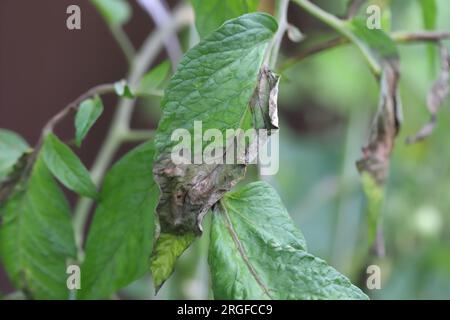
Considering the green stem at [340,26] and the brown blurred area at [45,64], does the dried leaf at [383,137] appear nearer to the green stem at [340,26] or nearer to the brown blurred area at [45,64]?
the green stem at [340,26]

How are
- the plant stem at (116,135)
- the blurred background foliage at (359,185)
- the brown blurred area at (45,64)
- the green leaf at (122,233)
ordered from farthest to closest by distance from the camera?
the brown blurred area at (45,64), the blurred background foliage at (359,185), the plant stem at (116,135), the green leaf at (122,233)

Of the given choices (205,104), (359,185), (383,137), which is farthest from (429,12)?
(359,185)

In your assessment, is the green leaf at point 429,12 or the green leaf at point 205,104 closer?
the green leaf at point 205,104

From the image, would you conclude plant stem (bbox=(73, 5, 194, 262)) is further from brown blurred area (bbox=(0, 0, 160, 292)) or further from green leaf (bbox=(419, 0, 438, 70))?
brown blurred area (bbox=(0, 0, 160, 292))

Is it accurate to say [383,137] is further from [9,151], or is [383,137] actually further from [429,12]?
[9,151]

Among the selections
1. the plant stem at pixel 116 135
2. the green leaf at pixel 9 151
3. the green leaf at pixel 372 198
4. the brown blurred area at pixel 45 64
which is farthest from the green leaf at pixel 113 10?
the brown blurred area at pixel 45 64

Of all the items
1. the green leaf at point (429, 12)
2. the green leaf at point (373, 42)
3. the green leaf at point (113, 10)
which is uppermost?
the green leaf at point (113, 10)
